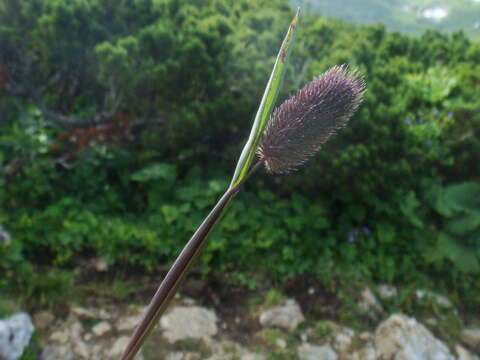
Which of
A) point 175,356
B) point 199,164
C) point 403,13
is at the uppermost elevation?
point 403,13

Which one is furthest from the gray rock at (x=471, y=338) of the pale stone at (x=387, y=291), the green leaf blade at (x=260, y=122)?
the green leaf blade at (x=260, y=122)

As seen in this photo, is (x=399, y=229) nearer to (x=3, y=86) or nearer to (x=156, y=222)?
(x=156, y=222)

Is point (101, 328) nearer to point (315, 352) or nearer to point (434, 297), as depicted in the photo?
point (315, 352)

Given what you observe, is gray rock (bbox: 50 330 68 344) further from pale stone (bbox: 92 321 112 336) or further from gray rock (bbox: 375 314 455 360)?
gray rock (bbox: 375 314 455 360)

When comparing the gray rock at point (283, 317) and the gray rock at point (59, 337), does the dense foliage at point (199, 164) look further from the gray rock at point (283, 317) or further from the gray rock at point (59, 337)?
the gray rock at point (59, 337)

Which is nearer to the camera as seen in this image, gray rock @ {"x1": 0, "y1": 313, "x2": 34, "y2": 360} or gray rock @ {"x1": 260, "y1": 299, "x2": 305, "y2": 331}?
gray rock @ {"x1": 0, "y1": 313, "x2": 34, "y2": 360}

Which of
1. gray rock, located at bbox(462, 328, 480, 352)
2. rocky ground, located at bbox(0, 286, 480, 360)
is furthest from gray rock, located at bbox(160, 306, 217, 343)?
gray rock, located at bbox(462, 328, 480, 352)

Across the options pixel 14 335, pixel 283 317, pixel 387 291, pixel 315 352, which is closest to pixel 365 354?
pixel 315 352
